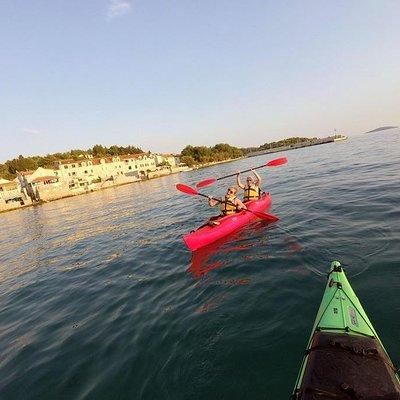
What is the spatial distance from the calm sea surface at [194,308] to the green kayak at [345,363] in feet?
2.94

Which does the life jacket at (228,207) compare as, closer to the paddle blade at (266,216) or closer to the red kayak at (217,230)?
the red kayak at (217,230)

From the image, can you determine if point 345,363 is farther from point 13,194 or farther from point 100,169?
point 100,169

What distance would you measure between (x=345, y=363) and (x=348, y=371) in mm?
130

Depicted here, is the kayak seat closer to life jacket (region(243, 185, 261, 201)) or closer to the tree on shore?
life jacket (region(243, 185, 261, 201))

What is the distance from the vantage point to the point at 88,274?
12.0m

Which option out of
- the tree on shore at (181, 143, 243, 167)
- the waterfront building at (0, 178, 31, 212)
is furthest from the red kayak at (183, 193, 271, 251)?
the tree on shore at (181, 143, 243, 167)

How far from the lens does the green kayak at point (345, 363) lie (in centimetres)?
332

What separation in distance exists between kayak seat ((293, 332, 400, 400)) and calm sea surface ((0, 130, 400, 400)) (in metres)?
0.99

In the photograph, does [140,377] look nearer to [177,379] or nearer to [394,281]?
[177,379]

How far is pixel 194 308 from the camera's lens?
24.4 ft

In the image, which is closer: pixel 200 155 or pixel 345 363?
pixel 345 363

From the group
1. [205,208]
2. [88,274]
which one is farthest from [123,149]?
[88,274]

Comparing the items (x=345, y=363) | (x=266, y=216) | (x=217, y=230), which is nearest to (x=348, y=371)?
(x=345, y=363)

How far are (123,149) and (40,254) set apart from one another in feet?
357
